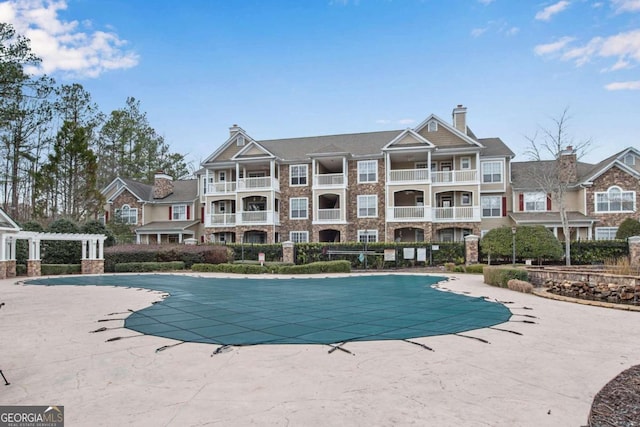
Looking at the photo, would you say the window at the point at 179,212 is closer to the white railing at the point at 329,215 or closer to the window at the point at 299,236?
the window at the point at 299,236

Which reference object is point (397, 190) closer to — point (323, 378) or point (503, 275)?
point (503, 275)

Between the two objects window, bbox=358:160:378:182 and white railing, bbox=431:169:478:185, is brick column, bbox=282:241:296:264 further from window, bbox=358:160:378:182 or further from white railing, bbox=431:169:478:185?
white railing, bbox=431:169:478:185

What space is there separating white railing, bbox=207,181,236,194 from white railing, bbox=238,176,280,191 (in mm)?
Answer: 1131

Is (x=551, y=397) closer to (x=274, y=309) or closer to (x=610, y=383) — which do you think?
(x=610, y=383)

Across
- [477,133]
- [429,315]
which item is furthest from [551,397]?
[477,133]

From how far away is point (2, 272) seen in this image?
739 inches

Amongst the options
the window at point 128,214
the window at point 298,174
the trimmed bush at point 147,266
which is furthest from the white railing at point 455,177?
the window at point 128,214

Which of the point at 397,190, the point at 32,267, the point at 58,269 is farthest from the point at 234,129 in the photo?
the point at 32,267

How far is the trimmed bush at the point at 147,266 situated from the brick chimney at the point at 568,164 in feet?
85.8

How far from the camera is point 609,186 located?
25.0 meters

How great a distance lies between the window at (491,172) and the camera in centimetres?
2705

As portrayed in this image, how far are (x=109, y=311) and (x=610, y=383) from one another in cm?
935

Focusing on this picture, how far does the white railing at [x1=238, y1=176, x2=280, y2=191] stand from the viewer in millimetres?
28062

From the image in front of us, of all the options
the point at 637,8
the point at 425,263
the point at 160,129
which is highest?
the point at 160,129
